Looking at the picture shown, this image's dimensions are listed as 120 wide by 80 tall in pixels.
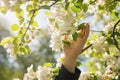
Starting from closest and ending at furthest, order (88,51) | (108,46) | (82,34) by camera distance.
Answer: (82,34)
(108,46)
(88,51)

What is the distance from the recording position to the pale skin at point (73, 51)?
327 cm

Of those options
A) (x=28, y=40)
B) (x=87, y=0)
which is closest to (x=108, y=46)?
(x=87, y=0)

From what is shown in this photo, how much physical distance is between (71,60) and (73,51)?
0.07 metres

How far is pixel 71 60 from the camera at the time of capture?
327 cm

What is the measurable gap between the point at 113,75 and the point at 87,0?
2.49ft

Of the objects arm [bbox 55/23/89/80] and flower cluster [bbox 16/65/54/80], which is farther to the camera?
flower cluster [bbox 16/65/54/80]

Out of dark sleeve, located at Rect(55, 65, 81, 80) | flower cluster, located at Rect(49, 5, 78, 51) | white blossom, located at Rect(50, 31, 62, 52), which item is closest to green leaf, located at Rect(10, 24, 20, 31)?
flower cluster, located at Rect(49, 5, 78, 51)

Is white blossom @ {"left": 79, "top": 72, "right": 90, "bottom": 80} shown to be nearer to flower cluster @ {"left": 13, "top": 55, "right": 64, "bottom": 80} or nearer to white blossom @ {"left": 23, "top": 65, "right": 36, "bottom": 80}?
flower cluster @ {"left": 13, "top": 55, "right": 64, "bottom": 80}

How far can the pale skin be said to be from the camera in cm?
327

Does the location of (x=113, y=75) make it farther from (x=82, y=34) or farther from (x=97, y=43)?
(x=82, y=34)

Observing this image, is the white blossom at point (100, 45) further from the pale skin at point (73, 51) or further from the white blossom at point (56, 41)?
the pale skin at point (73, 51)

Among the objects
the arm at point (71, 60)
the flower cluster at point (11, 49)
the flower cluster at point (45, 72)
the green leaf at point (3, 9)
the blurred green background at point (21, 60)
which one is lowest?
the arm at point (71, 60)

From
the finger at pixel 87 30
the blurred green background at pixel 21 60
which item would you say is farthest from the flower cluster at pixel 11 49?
the blurred green background at pixel 21 60

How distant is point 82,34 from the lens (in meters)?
3.45
